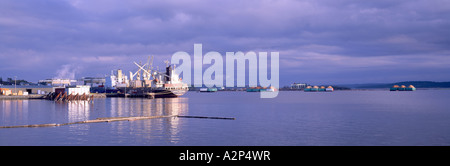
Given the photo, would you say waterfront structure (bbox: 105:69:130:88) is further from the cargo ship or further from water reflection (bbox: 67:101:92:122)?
water reflection (bbox: 67:101:92:122)

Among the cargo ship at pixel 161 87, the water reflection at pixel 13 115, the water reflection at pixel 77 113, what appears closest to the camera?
the water reflection at pixel 13 115

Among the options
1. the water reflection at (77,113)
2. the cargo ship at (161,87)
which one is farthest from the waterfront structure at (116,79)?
the water reflection at (77,113)

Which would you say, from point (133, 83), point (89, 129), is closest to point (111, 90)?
point (133, 83)

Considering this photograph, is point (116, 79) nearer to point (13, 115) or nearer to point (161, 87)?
point (161, 87)

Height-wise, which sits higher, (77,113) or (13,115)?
(13,115)

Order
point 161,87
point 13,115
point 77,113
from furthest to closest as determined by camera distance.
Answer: point 161,87, point 77,113, point 13,115

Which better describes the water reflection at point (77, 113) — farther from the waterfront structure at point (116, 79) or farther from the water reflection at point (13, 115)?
the waterfront structure at point (116, 79)

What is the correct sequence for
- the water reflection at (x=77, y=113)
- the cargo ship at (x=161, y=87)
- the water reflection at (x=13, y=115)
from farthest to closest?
the cargo ship at (x=161, y=87) → the water reflection at (x=77, y=113) → the water reflection at (x=13, y=115)

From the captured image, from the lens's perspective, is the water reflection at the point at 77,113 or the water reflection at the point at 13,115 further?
the water reflection at the point at 77,113

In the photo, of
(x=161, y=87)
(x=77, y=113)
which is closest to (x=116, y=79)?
(x=161, y=87)
